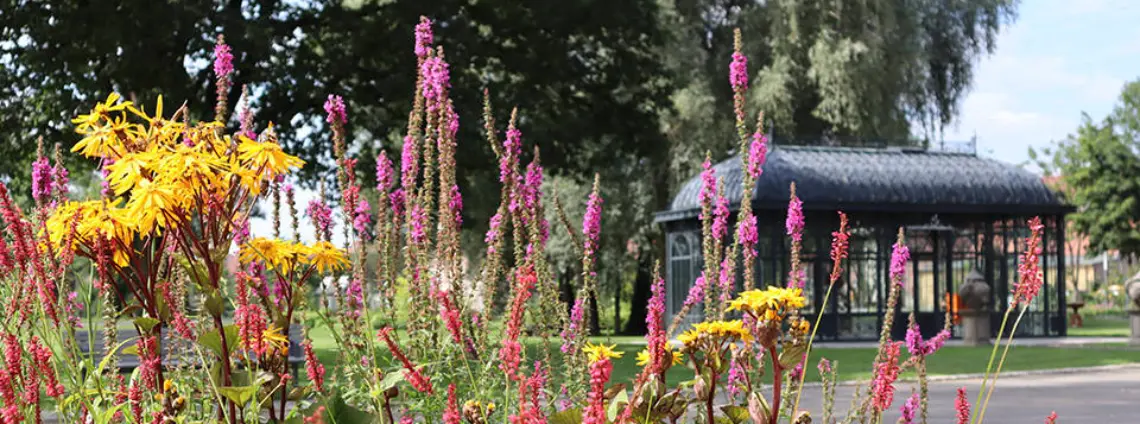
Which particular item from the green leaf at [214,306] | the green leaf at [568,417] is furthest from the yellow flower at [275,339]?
the green leaf at [568,417]

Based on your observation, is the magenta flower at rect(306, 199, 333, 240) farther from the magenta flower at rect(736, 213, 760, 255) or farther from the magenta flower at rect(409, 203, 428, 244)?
the magenta flower at rect(736, 213, 760, 255)

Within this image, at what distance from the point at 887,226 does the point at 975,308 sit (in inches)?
80.5

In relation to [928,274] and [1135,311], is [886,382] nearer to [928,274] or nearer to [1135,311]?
[1135,311]

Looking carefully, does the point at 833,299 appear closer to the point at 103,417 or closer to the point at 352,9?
the point at 352,9

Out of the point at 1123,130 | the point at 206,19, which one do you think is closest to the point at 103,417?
the point at 206,19

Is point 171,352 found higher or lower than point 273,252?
lower

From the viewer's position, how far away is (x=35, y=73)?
61.2ft

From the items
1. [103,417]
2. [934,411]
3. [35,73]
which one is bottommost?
[934,411]

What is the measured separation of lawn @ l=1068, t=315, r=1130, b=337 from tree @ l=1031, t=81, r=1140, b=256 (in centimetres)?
407

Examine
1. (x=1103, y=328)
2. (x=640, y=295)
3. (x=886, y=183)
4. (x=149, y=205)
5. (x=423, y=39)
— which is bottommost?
(x=1103, y=328)

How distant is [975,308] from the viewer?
23578 mm

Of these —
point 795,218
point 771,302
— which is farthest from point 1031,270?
point 795,218

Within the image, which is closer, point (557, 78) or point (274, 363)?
point (274, 363)

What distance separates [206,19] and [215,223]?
54.4 feet
